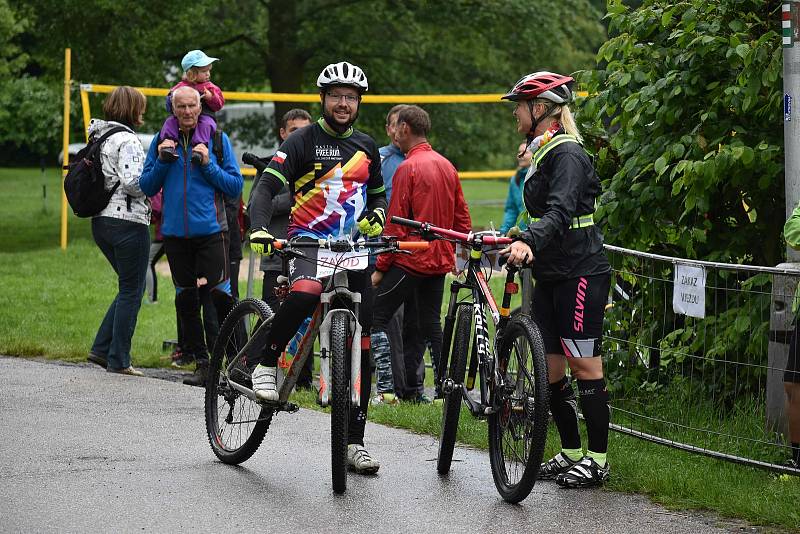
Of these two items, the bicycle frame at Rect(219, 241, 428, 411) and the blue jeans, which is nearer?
the bicycle frame at Rect(219, 241, 428, 411)

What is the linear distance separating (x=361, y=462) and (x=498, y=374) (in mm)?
846

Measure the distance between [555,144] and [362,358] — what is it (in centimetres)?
141

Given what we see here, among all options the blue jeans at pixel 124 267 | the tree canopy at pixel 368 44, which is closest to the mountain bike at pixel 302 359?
the blue jeans at pixel 124 267

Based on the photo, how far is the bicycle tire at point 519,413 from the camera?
240 inches

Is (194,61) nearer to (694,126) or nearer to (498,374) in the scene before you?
(694,126)

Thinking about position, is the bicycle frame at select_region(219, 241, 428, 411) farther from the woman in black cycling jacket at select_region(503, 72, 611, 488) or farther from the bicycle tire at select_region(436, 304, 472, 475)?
the woman in black cycling jacket at select_region(503, 72, 611, 488)

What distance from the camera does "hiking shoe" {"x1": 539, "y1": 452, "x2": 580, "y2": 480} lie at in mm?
6766

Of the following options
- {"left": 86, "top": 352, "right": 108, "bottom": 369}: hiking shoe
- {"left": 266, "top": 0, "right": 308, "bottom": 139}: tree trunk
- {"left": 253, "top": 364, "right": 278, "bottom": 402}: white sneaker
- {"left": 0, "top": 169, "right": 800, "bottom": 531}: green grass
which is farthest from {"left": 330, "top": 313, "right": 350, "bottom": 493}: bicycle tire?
{"left": 266, "top": 0, "right": 308, "bottom": 139}: tree trunk

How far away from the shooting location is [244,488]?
6.54 metres

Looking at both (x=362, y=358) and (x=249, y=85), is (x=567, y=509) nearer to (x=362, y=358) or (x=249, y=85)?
(x=362, y=358)

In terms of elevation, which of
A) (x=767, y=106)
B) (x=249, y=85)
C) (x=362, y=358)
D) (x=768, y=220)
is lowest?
(x=362, y=358)

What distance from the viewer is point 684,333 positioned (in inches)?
281

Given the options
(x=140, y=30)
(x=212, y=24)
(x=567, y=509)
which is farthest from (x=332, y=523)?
(x=212, y=24)

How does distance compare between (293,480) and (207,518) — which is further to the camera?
(293,480)
